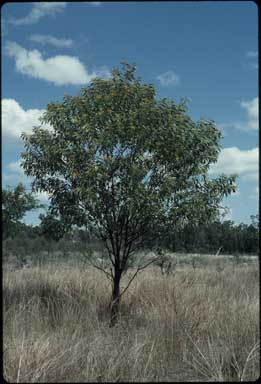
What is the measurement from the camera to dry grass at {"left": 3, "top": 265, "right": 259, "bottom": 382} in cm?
561

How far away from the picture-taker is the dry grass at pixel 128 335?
18.4ft

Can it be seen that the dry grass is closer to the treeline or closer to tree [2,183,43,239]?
the treeline

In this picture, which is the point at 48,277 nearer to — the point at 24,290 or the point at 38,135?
the point at 24,290

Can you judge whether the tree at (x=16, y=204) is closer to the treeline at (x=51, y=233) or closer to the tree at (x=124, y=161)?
the treeline at (x=51, y=233)

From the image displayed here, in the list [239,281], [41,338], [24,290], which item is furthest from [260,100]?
[239,281]

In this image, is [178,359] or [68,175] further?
[68,175]

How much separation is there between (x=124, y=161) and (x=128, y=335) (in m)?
2.66

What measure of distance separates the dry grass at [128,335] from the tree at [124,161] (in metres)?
0.88

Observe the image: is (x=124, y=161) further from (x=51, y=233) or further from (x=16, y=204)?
(x=16, y=204)

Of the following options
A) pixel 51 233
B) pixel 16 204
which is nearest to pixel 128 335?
pixel 51 233

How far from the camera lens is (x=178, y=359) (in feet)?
21.6

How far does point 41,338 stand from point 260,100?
3.60 m

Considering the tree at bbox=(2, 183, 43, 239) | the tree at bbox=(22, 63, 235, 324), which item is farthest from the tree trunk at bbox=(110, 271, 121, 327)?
the tree at bbox=(2, 183, 43, 239)

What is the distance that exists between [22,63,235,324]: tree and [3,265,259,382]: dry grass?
34.5 inches
